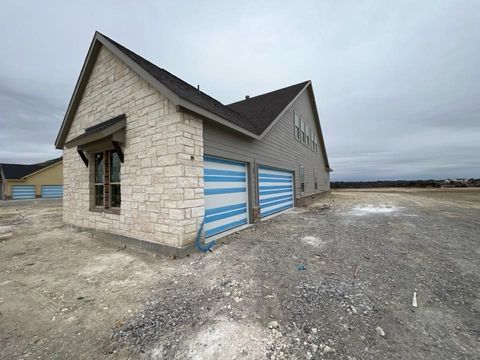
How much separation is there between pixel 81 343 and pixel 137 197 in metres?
3.38

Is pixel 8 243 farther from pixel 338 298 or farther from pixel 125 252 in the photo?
pixel 338 298

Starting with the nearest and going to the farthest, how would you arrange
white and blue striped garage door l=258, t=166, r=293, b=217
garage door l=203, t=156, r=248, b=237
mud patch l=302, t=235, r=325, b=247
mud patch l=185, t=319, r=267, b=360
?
mud patch l=185, t=319, r=267, b=360 → mud patch l=302, t=235, r=325, b=247 → garage door l=203, t=156, r=248, b=237 → white and blue striped garage door l=258, t=166, r=293, b=217

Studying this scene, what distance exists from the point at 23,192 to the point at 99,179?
31.1m

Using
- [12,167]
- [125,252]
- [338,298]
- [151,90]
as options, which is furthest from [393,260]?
[12,167]

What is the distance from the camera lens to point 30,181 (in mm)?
26719

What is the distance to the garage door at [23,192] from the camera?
25.9 m

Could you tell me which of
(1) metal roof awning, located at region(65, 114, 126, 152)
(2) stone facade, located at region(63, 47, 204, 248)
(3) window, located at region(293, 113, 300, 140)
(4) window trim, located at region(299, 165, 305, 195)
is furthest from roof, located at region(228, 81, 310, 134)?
(1) metal roof awning, located at region(65, 114, 126, 152)

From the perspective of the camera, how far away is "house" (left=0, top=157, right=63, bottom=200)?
A: 25.8 meters

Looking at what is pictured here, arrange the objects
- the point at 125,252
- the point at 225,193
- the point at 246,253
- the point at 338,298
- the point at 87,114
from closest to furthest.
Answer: the point at 338,298, the point at 246,253, the point at 125,252, the point at 225,193, the point at 87,114

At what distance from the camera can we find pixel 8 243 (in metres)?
5.65

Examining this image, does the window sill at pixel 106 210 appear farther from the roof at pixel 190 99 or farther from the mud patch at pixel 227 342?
the mud patch at pixel 227 342

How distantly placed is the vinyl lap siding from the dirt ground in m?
2.91

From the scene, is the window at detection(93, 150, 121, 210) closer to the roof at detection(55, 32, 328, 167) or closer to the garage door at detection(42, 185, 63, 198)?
the roof at detection(55, 32, 328, 167)

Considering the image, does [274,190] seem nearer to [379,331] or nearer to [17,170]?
[379,331]
